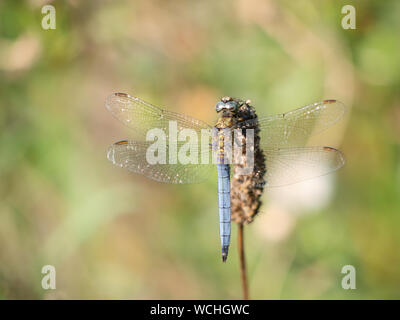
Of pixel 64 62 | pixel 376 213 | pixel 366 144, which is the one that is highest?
pixel 64 62

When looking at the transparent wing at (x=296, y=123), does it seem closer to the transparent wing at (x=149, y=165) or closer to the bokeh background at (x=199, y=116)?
the transparent wing at (x=149, y=165)

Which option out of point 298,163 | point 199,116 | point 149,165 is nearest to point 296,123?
point 298,163

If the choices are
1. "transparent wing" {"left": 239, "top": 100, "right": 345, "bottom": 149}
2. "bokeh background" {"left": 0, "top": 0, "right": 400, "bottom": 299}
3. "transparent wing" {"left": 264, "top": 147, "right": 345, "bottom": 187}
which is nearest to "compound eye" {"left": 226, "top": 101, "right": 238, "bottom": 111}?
"transparent wing" {"left": 239, "top": 100, "right": 345, "bottom": 149}

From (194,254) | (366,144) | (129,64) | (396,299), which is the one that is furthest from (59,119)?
(396,299)

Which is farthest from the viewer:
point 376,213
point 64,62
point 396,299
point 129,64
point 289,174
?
point 129,64

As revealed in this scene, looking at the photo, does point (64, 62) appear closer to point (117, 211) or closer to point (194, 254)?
point (117, 211)

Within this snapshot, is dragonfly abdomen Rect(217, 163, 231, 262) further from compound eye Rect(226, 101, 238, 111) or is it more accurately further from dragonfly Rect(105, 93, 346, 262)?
compound eye Rect(226, 101, 238, 111)
